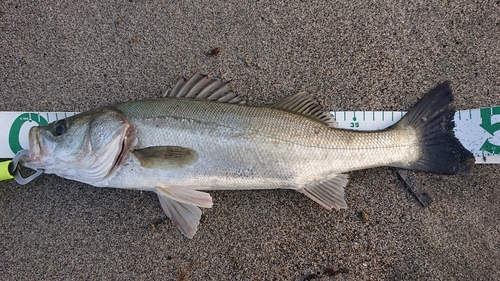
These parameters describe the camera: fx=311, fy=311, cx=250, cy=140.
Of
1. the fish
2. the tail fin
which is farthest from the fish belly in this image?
the tail fin

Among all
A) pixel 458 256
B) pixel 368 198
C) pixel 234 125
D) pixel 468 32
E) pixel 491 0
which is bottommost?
pixel 458 256

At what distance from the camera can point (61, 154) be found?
1970 millimetres

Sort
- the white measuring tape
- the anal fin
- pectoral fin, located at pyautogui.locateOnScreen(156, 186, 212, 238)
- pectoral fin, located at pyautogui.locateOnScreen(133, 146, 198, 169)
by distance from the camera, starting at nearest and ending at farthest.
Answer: pectoral fin, located at pyautogui.locateOnScreen(133, 146, 198, 169) → pectoral fin, located at pyautogui.locateOnScreen(156, 186, 212, 238) → the anal fin → the white measuring tape

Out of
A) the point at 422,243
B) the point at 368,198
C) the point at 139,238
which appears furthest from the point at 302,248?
the point at 139,238

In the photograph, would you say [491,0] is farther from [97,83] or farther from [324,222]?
[97,83]

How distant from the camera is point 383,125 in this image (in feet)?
7.80

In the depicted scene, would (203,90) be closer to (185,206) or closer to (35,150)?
(185,206)

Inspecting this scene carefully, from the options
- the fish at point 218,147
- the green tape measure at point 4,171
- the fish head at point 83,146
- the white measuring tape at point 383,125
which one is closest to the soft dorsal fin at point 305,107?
the fish at point 218,147

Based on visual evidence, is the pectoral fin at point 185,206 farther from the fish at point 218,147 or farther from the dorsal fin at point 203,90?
the dorsal fin at point 203,90

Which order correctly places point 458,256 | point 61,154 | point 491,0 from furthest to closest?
point 491,0 < point 458,256 < point 61,154

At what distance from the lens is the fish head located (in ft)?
6.43

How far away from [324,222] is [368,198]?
379 mm

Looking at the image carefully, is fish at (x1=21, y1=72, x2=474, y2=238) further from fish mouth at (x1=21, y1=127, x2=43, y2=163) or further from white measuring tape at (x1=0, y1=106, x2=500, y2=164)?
white measuring tape at (x1=0, y1=106, x2=500, y2=164)

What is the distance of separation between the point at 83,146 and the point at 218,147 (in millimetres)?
854
